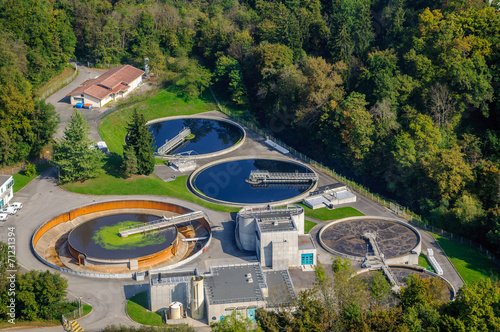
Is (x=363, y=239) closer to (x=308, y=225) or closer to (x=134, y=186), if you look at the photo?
(x=308, y=225)

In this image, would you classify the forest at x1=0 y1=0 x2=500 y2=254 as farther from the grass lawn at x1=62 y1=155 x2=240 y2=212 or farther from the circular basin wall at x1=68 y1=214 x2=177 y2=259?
the circular basin wall at x1=68 y1=214 x2=177 y2=259

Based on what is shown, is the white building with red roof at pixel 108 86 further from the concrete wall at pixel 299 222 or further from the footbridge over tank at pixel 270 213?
the concrete wall at pixel 299 222

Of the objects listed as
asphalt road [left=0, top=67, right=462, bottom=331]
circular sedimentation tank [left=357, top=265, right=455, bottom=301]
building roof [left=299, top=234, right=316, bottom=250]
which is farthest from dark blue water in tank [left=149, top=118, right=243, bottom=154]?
circular sedimentation tank [left=357, top=265, right=455, bottom=301]

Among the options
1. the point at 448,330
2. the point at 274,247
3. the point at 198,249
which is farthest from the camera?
the point at 198,249

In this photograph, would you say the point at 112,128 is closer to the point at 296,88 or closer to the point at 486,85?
the point at 296,88

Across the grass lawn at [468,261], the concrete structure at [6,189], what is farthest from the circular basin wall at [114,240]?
the grass lawn at [468,261]

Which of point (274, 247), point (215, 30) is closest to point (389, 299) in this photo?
point (274, 247)
